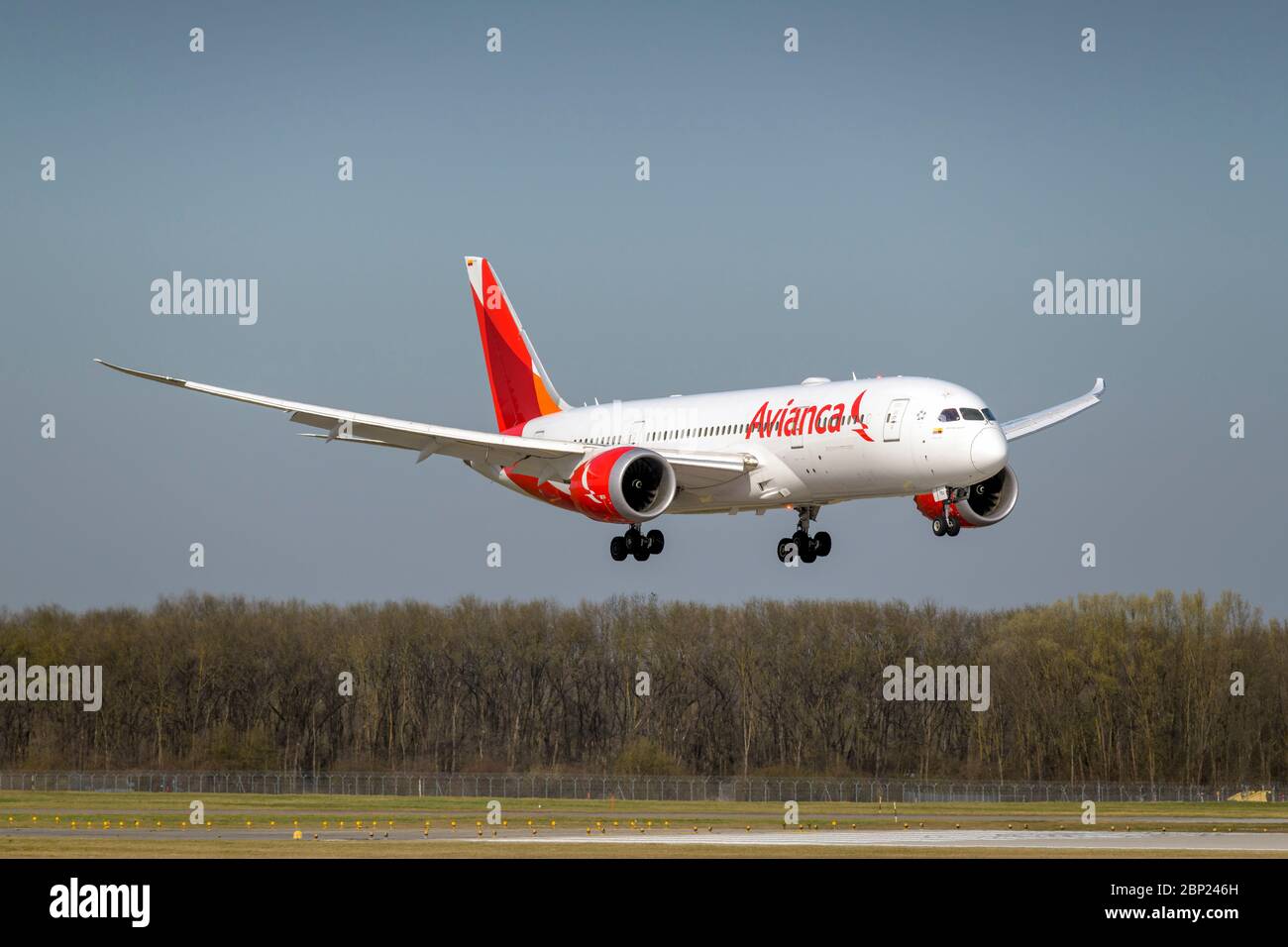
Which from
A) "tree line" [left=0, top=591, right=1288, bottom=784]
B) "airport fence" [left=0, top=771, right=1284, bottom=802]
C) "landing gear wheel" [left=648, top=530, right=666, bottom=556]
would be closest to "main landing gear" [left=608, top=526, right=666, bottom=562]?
"landing gear wheel" [left=648, top=530, right=666, bottom=556]

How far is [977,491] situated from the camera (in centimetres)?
5666

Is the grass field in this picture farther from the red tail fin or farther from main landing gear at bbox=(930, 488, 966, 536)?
the red tail fin

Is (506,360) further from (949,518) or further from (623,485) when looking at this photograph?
(949,518)

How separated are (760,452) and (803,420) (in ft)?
6.45

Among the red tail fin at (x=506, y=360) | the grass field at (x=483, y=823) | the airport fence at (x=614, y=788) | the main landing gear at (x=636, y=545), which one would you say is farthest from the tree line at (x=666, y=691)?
the main landing gear at (x=636, y=545)

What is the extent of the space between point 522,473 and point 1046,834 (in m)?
22.4

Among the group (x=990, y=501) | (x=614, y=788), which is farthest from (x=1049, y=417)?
(x=614, y=788)

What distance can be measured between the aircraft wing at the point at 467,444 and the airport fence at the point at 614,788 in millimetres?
32504

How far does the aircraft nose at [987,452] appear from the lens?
4962 centimetres

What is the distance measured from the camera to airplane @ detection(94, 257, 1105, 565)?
50500 millimetres

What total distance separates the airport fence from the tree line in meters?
9.38

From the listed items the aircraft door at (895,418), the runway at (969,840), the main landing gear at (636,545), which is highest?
the aircraft door at (895,418)

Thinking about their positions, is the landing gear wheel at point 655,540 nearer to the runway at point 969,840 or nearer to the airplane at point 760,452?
the airplane at point 760,452
